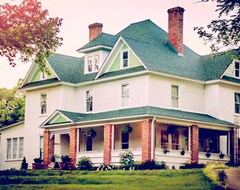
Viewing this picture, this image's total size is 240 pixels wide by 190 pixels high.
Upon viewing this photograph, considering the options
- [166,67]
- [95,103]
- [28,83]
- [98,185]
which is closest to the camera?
[98,185]

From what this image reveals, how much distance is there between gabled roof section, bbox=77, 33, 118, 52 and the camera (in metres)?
49.3

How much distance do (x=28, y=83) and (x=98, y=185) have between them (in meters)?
24.3

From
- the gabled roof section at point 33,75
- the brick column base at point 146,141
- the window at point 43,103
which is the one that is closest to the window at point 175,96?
the brick column base at point 146,141

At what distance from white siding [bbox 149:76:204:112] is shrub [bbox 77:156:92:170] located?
6028 mm

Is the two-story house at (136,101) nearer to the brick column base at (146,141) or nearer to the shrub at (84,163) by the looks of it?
the brick column base at (146,141)

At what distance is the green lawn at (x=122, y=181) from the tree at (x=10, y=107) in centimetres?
3311

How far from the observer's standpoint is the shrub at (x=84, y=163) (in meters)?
43.4

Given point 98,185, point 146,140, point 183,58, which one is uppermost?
point 183,58

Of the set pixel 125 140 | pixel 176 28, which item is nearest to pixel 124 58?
pixel 176 28

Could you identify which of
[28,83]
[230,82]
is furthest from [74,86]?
[230,82]

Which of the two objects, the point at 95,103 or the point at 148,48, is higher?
the point at 148,48

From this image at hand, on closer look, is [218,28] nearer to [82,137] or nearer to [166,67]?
[166,67]

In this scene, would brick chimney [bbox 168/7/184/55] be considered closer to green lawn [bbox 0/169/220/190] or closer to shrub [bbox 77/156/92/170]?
shrub [bbox 77/156/92/170]

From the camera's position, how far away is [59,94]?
5028cm
